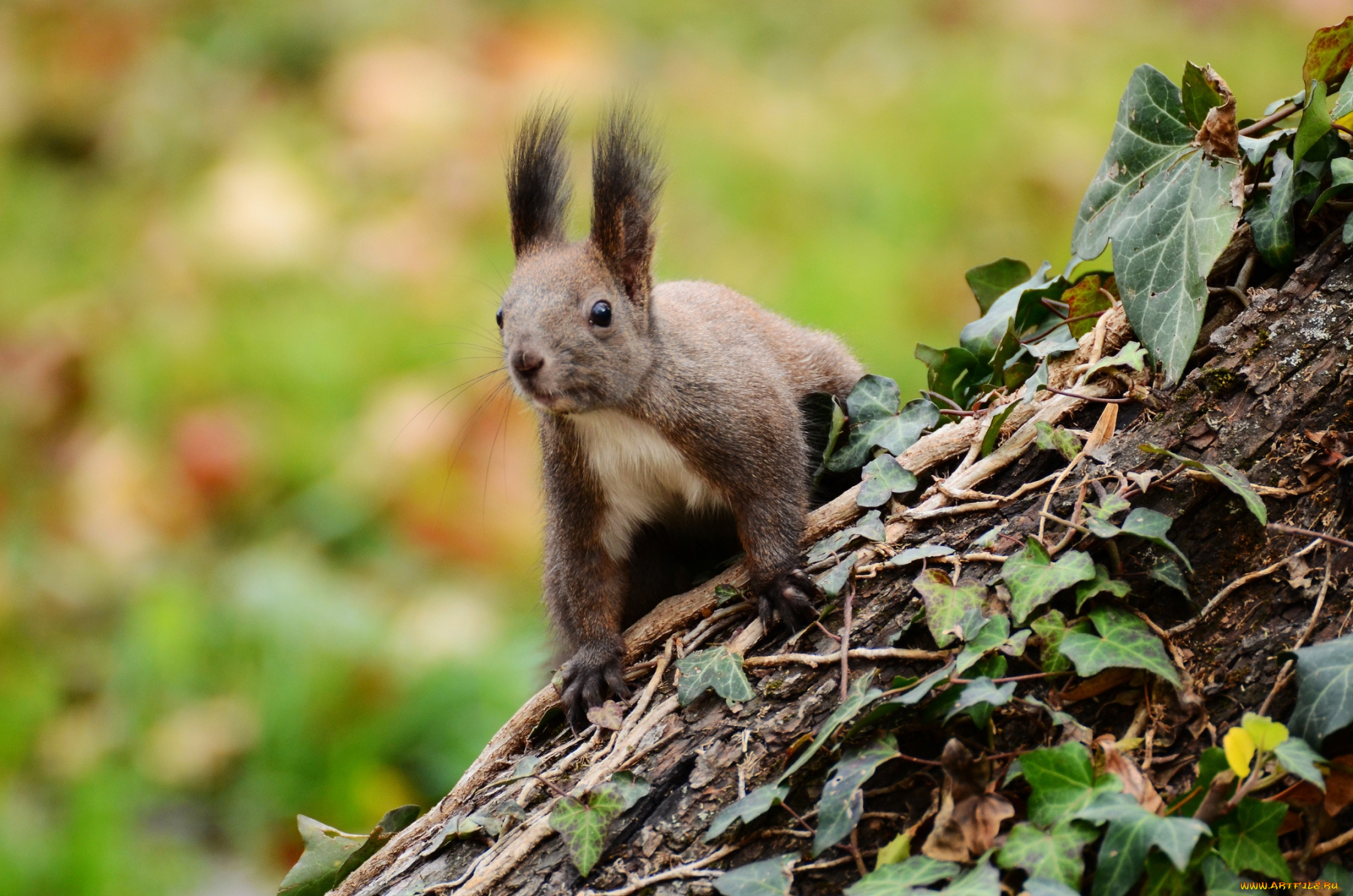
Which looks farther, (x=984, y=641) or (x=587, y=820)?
(x=587, y=820)

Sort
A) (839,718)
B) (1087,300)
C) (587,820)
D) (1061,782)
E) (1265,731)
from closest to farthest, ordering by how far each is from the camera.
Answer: (1265,731) < (1061,782) < (839,718) < (587,820) < (1087,300)

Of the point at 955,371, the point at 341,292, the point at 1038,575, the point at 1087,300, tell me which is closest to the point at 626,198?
the point at 955,371

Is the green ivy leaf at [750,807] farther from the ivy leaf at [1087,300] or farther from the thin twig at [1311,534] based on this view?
the ivy leaf at [1087,300]

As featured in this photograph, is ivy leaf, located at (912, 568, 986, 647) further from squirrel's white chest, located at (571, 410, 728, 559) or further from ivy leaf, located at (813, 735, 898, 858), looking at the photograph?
squirrel's white chest, located at (571, 410, 728, 559)

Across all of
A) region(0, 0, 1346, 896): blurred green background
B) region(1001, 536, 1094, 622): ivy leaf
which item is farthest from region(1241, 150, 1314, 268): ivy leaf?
region(0, 0, 1346, 896): blurred green background

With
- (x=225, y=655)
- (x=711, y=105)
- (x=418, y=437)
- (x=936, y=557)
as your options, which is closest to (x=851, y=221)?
(x=711, y=105)

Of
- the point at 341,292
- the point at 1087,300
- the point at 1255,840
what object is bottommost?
the point at 1255,840

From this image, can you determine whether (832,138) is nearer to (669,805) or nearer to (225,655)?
(225,655)

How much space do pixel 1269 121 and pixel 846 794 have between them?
3.39 feet

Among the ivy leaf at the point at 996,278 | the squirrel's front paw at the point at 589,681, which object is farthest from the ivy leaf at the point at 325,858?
the ivy leaf at the point at 996,278

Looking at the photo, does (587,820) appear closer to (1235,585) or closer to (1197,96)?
(1235,585)

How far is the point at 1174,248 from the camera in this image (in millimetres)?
1432

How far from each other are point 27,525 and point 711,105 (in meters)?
2.90

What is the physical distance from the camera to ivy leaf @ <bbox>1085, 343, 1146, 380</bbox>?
4.87ft
